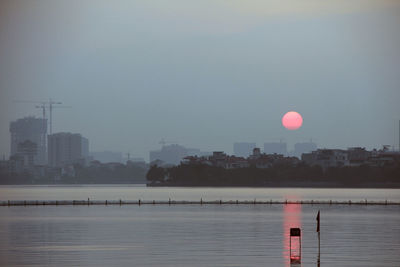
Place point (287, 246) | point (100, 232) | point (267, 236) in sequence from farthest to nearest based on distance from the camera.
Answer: point (100, 232) < point (267, 236) < point (287, 246)

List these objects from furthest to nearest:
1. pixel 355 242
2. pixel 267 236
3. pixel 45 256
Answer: pixel 267 236
pixel 355 242
pixel 45 256

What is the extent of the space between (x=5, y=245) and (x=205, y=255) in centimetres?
1722

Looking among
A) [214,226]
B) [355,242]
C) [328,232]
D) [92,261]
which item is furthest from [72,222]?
[92,261]

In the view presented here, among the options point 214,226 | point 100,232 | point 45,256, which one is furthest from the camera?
point 214,226

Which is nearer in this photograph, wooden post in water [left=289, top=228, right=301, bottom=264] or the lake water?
wooden post in water [left=289, top=228, right=301, bottom=264]

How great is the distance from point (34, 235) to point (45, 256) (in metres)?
23.0

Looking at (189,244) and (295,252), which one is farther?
(189,244)

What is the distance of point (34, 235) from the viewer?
8356 cm

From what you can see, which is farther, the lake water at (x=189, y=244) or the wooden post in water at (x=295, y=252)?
the lake water at (x=189, y=244)

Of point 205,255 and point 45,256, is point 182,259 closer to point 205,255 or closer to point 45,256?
point 205,255

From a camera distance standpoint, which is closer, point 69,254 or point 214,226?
point 69,254

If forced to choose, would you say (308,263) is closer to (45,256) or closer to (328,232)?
(45,256)

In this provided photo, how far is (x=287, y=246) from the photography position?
69625 mm

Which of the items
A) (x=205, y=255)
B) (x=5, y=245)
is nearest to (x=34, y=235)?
(x=5, y=245)
